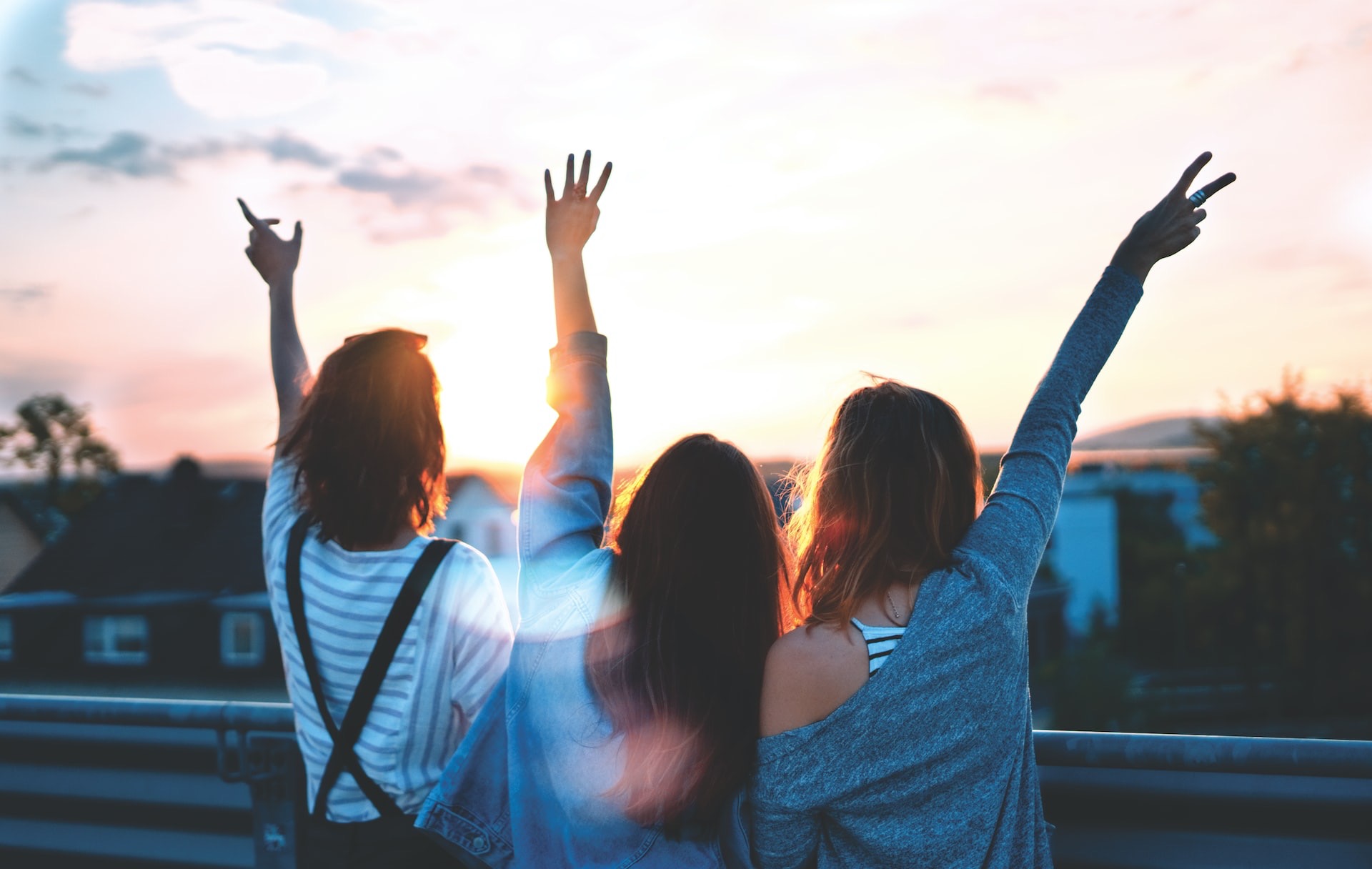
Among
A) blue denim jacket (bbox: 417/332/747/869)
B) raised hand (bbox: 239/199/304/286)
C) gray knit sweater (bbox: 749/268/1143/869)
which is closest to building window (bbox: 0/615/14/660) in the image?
raised hand (bbox: 239/199/304/286)

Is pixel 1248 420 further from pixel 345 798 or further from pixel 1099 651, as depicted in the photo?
pixel 345 798

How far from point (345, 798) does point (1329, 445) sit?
4220 cm

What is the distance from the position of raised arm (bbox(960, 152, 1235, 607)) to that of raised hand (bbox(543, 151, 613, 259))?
3.13ft

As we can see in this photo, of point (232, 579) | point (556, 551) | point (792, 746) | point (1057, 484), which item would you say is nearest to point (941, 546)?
point (1057, 484)

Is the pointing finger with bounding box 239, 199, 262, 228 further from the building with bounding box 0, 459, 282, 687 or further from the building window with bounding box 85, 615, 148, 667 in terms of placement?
the building window with bounding box 85, 615, 148, 667

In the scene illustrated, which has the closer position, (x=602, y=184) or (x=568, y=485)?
(x=568, y=485)

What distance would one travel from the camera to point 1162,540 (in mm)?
55656

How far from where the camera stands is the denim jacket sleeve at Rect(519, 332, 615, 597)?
190cm

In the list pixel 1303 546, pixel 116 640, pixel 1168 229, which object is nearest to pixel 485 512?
pixel 116 640

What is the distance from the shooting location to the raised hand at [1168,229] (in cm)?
204

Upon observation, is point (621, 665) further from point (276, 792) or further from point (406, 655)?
point (276, 792)

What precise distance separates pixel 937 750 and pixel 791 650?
0.27 metres

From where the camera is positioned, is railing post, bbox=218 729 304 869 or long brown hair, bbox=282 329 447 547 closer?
long brown hair, bbox=282 329 447 547

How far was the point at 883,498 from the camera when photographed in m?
1.74
